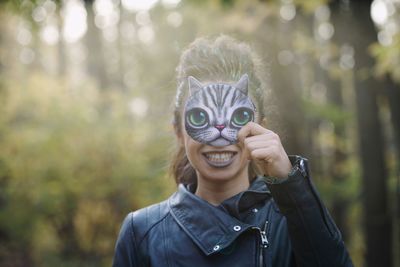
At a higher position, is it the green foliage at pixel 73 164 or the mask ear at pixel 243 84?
the mask ear at pixel 243 84

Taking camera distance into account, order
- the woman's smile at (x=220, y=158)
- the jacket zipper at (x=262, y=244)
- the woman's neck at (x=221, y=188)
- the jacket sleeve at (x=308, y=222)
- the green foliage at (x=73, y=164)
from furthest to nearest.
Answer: the green foliage at (x=73, y=164) → the woman's neck at (x=221, y=188) → the woman's smile at (x=220, y=158) → the jacket zipper at (x=262, y=244) → the jacket sleeve at (x=308, y=222)

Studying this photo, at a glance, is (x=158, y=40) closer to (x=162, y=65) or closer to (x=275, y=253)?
(x=162, y=65)

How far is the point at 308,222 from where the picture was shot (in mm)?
1871

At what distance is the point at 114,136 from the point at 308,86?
1296 centimetres

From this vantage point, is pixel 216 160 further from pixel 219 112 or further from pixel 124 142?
pixel 124 142

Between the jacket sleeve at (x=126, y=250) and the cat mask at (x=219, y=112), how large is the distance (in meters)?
0.53

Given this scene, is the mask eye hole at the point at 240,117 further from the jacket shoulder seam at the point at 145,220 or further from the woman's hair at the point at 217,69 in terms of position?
the jacket shoulder seam at the point at 145,220

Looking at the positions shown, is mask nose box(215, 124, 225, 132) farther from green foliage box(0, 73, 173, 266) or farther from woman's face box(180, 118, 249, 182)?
green foliage box(0, 73, 173, 266)

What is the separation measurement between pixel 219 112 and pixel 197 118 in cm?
10

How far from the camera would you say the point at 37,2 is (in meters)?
3.43

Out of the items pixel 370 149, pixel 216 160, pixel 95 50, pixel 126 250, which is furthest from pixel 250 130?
pixel 95 50

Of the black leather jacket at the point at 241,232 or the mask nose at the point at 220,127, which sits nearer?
the black leather jacket at the point at 241,232

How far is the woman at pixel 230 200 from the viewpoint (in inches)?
74.3

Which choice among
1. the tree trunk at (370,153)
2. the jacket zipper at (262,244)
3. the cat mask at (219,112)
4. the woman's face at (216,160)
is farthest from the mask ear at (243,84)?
the tree trunk at (370,153)
